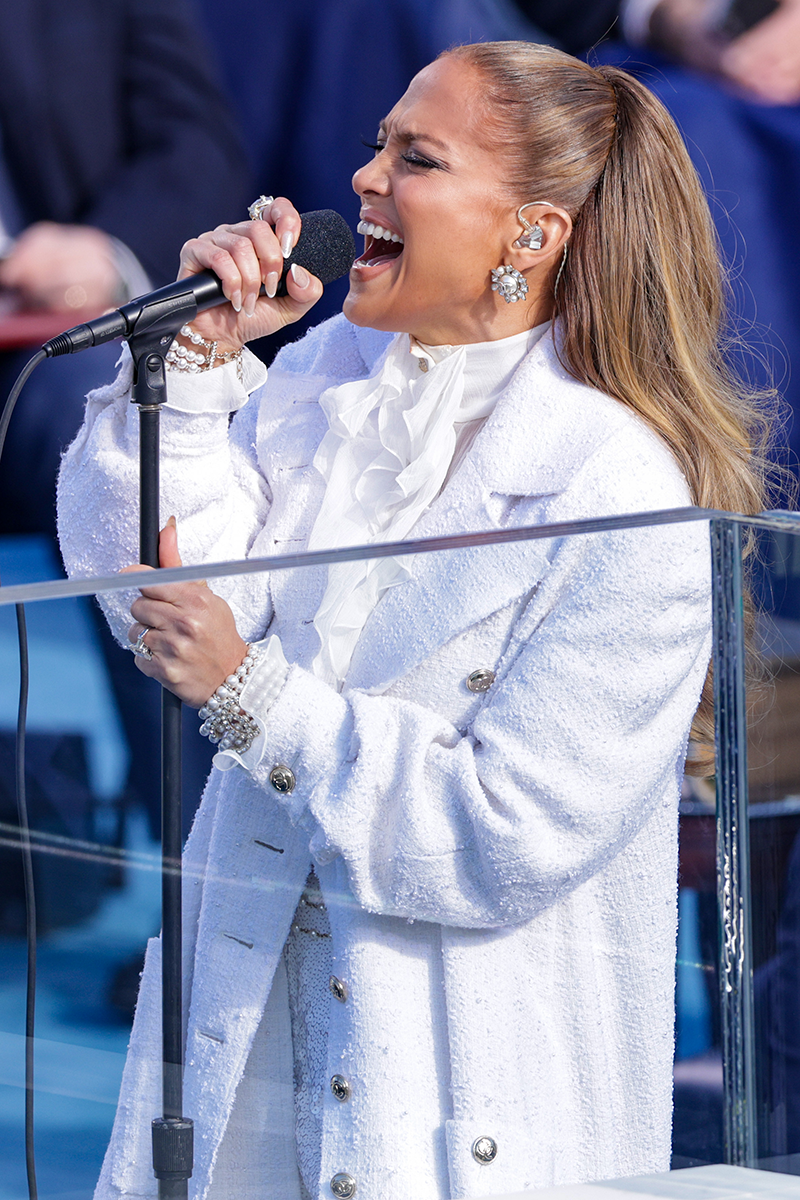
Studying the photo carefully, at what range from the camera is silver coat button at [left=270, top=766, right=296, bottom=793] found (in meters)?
1.03

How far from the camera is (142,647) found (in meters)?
0.95

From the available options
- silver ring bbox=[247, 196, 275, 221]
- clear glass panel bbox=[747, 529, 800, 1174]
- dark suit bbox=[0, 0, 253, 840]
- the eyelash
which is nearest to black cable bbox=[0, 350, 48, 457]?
silver ring bbox=[247, 196, 275, 221]

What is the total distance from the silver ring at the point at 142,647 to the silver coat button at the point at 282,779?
14 centimetres

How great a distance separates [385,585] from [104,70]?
2171 millimetres

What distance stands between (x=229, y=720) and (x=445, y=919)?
0.72 feet

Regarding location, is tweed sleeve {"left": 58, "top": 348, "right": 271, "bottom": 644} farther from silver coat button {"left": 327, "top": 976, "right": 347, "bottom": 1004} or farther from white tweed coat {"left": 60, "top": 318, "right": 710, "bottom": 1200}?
silver coat button {"left": 327, "top": 976, "right": 347, "bottom": 1004}

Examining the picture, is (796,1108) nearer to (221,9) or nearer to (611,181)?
(611,181)

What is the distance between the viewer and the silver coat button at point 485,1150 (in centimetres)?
93

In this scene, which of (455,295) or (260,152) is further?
(260,152)

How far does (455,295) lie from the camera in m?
1.48

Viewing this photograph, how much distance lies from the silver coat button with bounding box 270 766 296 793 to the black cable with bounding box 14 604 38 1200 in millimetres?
185

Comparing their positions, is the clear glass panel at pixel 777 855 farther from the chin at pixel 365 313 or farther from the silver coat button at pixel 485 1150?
the chin at pixel 365 313

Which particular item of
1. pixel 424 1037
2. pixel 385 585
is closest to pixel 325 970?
pixel 424 1037

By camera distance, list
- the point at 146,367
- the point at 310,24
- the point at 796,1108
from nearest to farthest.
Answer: the point at 796,1108 → the point at 146,367 → the point at 310,24
